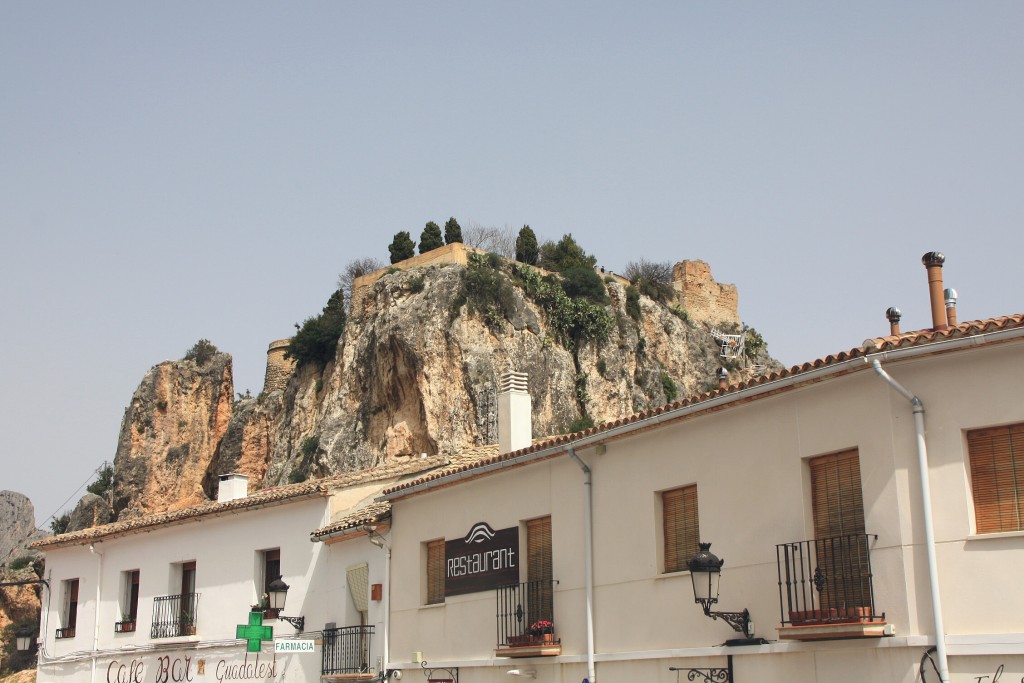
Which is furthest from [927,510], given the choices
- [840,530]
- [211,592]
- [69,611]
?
[69,611]

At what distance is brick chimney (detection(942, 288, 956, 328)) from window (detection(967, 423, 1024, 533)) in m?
1.85

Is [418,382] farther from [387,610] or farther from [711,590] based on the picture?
[711,590]

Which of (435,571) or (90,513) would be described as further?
A: (90,513)

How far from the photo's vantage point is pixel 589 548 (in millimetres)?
14812

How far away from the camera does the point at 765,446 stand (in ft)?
40.9

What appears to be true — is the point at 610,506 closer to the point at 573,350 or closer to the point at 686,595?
the point at 686,595

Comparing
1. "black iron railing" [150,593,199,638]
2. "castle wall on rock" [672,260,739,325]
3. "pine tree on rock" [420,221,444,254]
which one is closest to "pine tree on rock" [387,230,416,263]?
"pine tree on rock" [420,221,444,254]

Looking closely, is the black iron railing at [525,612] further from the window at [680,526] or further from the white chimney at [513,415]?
the white chimney at [513,415]

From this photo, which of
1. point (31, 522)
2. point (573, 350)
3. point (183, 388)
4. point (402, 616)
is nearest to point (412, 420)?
point (573, 350)

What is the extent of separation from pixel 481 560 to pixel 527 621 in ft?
4.58

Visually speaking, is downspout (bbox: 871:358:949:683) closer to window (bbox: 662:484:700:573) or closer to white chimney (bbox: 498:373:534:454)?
window (bbox: 662:484:700:573)

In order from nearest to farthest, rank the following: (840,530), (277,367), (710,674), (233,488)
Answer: (840,530), (710,674), (233,488), (277,367)

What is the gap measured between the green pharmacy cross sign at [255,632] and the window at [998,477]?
12036 millimetres

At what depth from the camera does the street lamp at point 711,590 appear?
11.8 metres
